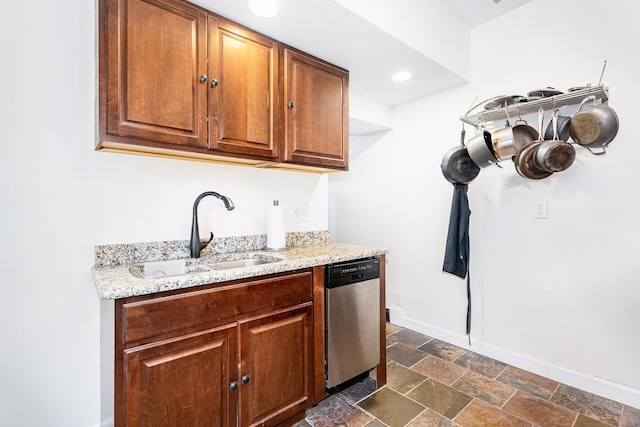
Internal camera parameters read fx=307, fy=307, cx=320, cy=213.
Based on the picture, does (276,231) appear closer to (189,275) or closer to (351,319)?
(351,319)

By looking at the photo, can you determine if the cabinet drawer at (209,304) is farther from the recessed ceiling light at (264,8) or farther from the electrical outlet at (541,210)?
the electrical outlet at (541,210)

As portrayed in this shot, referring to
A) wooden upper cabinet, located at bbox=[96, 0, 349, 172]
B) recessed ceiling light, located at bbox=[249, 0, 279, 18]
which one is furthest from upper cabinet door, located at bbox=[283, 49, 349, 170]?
recessed ceiling light, located at bbox=[249, 0, 279, 18]

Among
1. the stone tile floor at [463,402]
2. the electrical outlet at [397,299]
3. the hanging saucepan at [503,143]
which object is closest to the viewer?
the stone tile floor at [463,402]

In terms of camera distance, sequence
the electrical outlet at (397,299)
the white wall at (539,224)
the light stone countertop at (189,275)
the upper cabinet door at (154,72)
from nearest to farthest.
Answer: the light stone countertop at (189,275) → the upper cabinet door at (154,72) → the white wall at (539,224) → the electrical outlet at (397,299)

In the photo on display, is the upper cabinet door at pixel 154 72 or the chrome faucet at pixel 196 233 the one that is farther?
the chrome faucet at pixel 196 233

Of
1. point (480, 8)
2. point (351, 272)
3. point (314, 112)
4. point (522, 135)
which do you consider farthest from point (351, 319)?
point (480, 8)

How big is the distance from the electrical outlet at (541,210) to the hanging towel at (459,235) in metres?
0.44

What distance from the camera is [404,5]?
6.48ft

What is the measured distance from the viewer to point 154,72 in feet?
4.80

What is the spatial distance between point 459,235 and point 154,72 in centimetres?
235

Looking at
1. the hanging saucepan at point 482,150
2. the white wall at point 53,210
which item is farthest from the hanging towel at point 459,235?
the white wall at point 53,210

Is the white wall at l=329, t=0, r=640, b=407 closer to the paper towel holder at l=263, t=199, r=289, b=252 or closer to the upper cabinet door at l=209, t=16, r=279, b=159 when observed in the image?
the paper towel holder at l=263, t=199, r=289, b=252

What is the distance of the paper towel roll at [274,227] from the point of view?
2.13 meters

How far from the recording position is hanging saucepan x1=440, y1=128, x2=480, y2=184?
2.33 meters
